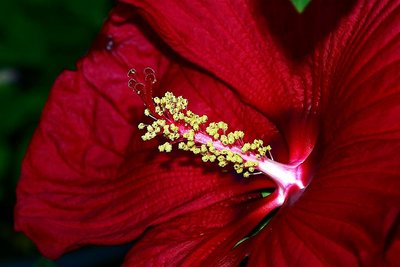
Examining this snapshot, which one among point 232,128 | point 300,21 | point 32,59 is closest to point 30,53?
point 32,59

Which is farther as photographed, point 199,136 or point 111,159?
point 111,159

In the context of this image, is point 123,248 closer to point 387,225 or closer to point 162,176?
point 162,176

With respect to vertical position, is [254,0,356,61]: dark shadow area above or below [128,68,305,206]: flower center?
→ above

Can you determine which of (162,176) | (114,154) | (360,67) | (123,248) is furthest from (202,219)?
(123,248)

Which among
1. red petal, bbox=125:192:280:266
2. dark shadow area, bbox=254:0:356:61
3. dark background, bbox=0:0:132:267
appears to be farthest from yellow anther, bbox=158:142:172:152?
dark background, bbox=0:0:132:267

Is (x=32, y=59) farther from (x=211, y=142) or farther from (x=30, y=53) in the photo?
(x=211, y=142)

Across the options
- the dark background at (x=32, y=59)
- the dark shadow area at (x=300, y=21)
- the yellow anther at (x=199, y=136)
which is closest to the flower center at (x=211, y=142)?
the yellow anther at (x=199, y=136)

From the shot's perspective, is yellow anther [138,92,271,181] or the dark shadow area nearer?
the dark shadow area

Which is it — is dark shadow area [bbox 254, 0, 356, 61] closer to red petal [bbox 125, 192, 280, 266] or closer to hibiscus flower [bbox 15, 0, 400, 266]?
hibiscus flower [bbox 15, 0, 400, 266]
